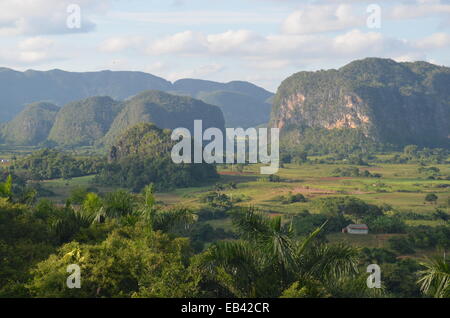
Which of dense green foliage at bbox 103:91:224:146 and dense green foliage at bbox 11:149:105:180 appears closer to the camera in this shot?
dense green foliage at bbox 11:149:105:180

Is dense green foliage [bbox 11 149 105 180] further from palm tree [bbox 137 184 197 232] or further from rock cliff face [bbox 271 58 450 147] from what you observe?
rock cliff face [bbox 271 58 450 147]

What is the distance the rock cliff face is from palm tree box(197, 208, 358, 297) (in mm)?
136125

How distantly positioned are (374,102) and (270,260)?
490 feet

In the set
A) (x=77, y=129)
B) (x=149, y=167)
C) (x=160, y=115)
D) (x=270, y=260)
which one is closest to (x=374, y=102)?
(x=160, y=115)

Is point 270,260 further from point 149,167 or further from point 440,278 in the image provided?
point 149,167

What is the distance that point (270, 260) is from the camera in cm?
1069

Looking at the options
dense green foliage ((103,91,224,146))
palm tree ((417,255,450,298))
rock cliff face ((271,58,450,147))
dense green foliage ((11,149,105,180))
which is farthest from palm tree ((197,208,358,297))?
dense green foliage ((103,91,224,146))

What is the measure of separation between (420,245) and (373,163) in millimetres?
76897

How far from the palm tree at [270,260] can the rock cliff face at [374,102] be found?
136125 millimetres

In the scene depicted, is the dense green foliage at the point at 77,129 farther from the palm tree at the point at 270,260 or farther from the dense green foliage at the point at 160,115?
the palm tree at the point at 270,260

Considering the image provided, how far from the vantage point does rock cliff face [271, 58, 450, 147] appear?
491 feet

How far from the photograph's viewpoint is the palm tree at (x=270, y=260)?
34.6 feet

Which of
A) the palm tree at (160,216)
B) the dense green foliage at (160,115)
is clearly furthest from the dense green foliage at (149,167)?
the dense green foliage at (160,115)
